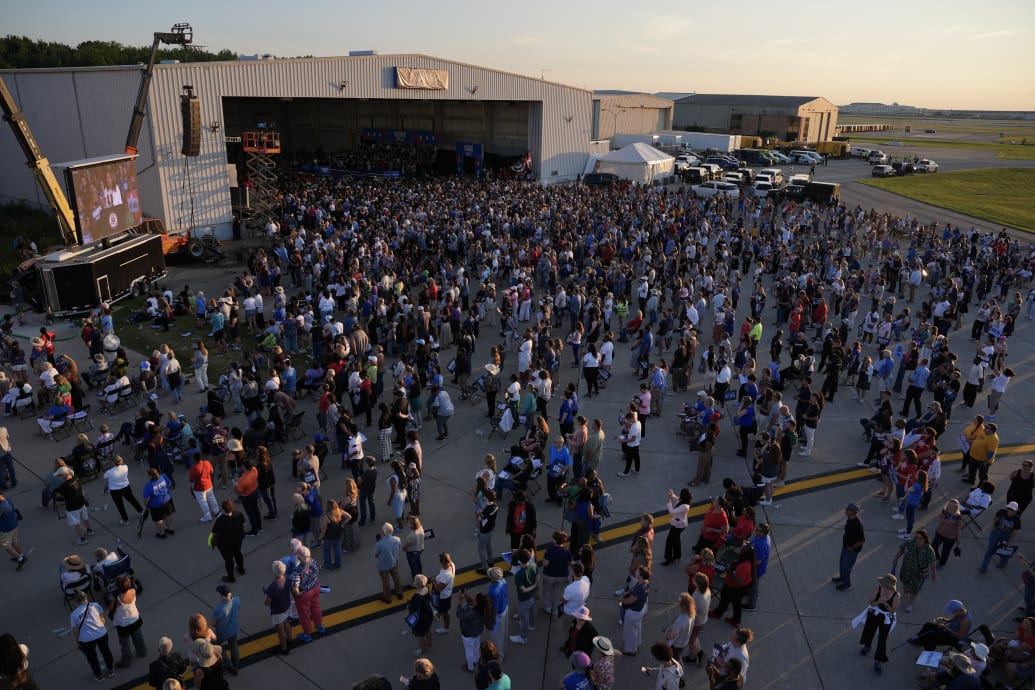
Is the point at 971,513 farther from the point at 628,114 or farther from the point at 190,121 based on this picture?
the point at 628,114

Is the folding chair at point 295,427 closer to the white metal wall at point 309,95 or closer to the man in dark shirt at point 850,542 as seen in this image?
the man in dark shirt at point 850,542

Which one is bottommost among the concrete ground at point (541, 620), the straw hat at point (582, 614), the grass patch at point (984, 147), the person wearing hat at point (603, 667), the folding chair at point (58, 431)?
the concrete ground at point (541, 620)

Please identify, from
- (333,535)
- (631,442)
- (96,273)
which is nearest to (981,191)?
(631,442)

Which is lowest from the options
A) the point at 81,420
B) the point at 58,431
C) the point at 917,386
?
the point at 58,431

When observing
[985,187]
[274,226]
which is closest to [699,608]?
[274,226]

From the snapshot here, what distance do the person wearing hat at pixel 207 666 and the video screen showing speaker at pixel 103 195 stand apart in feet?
62.7

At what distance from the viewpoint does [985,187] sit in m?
54.0

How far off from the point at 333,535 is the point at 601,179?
3971cm

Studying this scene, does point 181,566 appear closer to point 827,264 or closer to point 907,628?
point 907,628

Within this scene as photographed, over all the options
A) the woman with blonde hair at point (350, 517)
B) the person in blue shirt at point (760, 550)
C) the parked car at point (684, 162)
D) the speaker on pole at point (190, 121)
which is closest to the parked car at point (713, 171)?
the parked car at point (684, 162)

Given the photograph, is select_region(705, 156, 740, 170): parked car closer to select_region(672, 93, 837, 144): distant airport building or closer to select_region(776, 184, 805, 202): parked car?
select_region(776, 184, 805, 202): parked car

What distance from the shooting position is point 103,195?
2248 cm

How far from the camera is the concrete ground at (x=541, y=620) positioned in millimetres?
7988

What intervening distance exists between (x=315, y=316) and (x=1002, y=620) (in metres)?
16.8
